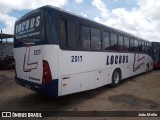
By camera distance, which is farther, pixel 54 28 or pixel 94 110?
pixel 94 110

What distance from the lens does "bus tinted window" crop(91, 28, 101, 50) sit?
786cm

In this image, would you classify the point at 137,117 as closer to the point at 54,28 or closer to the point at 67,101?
the point at 67,101

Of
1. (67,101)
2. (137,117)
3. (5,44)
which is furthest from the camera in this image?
(5,44)

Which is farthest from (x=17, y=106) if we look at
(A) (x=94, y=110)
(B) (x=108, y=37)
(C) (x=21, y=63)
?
(B) (x=108, y=37)

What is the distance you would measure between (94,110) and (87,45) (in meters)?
2.57

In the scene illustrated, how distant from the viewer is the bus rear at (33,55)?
586 cm

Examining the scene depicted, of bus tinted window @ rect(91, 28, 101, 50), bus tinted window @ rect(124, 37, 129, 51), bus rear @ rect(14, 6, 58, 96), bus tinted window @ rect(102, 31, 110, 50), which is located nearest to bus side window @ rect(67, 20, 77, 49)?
bus rear @ rect(14, 6, 58, 96)

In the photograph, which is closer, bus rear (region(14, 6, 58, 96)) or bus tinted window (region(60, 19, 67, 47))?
bus rear (region(14, 6, 58, 96))

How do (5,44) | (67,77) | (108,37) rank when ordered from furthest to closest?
1. (5,44)
2. (108,37)
3. (67,77)

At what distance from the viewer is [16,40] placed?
7418 mm

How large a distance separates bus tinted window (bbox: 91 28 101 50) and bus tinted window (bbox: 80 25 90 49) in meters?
0.35

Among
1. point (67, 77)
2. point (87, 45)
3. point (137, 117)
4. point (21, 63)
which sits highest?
point (87, 45)

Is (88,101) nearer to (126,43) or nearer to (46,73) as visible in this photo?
(46,73)

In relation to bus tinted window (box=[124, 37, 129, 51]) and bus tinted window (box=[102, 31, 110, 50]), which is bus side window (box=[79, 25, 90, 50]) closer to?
bus tinted window (box=[102, 31, 110, 50])
